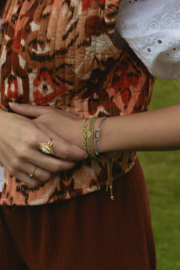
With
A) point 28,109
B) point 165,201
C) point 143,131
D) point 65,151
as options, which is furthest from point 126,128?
point 165,201

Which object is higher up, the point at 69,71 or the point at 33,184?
the point at 69,71

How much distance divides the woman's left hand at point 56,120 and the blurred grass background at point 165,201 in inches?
48.2

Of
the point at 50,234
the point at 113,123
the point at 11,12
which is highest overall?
the point at 11,12

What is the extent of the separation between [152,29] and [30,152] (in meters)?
0.39

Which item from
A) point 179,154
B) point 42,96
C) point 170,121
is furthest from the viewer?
point 179,154

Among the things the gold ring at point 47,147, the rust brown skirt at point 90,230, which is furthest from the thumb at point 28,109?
the rust brown skirt at point 90,230

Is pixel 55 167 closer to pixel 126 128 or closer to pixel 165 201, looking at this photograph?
pixel 126 128

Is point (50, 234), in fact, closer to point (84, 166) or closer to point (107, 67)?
point (84, 166)

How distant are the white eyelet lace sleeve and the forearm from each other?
0.12 metres

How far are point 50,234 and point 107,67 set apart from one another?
1.54ft

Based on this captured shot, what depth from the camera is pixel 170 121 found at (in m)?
0.71

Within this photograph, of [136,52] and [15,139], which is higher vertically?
[136,52]

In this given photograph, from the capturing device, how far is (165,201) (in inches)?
103

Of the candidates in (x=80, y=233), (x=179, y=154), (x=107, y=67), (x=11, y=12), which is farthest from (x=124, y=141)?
(x=179, y=154)
